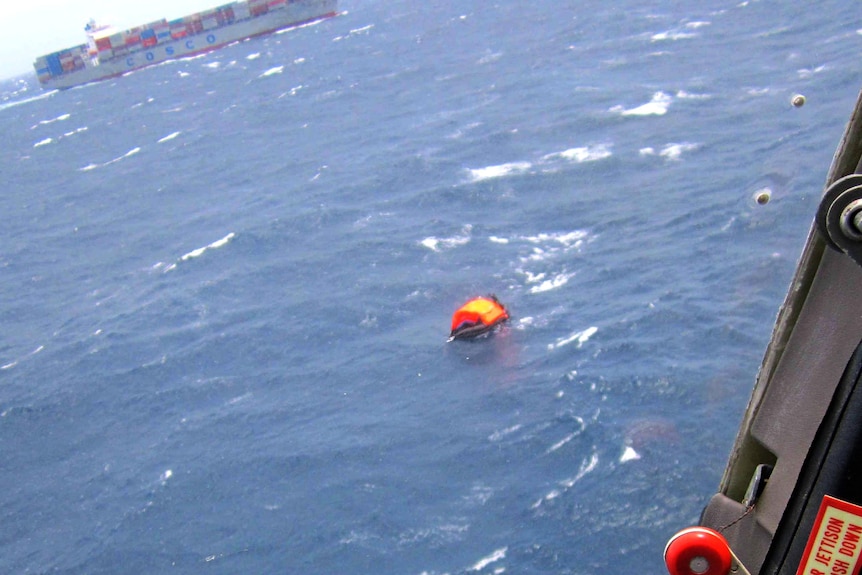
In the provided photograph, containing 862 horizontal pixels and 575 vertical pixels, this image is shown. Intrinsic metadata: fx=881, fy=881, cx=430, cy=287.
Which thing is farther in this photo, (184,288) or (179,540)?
(184,288)

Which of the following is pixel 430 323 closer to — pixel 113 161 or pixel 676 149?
pixel 676 149

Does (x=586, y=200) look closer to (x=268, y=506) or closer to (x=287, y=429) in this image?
(x=287, y=429)

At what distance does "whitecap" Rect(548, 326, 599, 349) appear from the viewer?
39.5 metres

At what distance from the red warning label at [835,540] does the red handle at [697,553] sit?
0.63 m

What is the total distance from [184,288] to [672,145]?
1357 inches

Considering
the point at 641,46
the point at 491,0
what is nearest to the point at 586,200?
the point at 641,46

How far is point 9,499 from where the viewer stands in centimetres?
3934

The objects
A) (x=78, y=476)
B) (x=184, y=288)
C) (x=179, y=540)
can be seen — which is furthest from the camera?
(x=184, y=288)

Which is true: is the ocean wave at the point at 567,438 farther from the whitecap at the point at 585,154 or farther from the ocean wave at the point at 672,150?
the whitecap at the point at 585,154

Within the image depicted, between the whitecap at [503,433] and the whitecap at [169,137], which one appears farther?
the whitecap at [169,137]

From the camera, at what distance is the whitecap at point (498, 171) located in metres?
63.4

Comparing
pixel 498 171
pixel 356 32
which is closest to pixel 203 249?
pixel 498 171

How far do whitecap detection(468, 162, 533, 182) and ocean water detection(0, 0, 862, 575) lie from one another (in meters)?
0.82

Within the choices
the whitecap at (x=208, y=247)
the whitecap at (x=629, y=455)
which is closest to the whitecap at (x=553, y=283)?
the whitecap at (x=629, y=455)
